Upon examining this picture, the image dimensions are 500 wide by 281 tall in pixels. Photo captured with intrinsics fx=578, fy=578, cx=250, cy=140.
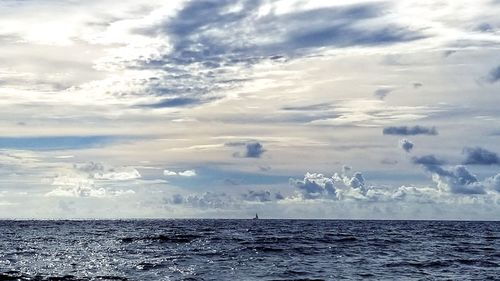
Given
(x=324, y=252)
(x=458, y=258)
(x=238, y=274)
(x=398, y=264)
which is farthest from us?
(x=324, y=252)

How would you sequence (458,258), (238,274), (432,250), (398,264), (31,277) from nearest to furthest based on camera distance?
(31,277), (238,274), (398,264), (458,258), (432,250)

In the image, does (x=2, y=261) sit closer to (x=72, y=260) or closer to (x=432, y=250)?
(x=72, y=260)

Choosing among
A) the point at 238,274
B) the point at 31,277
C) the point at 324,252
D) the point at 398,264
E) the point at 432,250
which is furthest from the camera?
the point at 432,250

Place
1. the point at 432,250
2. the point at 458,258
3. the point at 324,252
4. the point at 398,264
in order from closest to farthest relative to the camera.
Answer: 1. the point at 398,264
2. the point at 458,258
3. the point at 324,252
4. the point at 432,250

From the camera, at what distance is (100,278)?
39.2m

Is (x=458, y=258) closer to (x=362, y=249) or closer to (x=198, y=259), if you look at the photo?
(x=362, y=249)

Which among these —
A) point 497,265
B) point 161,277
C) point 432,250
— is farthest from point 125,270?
point 432,250

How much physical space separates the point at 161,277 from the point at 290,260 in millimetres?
16802

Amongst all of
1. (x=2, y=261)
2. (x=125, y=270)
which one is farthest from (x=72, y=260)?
(x=125, y=270)

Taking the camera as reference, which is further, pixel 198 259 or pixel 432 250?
pixel 432 250

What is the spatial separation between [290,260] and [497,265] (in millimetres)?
18488

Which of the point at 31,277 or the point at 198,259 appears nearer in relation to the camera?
the point at 31,277

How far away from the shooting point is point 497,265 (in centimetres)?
5162

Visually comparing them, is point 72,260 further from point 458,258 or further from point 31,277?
point 458,258
